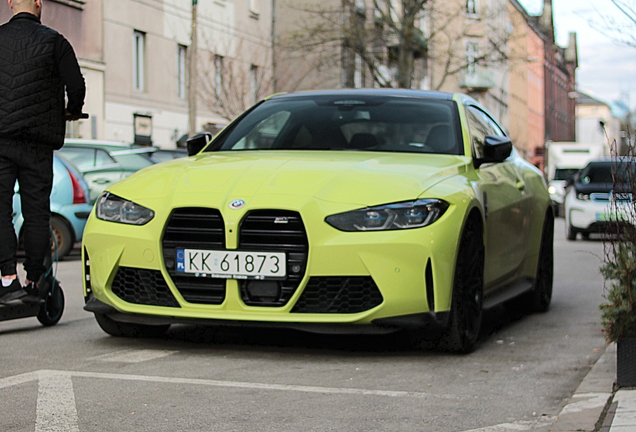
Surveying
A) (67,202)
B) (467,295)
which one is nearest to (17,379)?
(467,295)

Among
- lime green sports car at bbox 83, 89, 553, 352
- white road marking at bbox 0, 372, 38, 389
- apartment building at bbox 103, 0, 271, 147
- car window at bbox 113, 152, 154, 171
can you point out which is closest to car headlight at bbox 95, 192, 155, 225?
lime green sports car at bbox 83, 89, 553, 352

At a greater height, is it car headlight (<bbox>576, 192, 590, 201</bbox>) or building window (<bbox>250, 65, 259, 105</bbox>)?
building window (<bbox>250, 65, 259, 105</bbox>)

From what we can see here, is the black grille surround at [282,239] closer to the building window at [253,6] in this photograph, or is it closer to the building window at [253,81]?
the building window at [253,81]

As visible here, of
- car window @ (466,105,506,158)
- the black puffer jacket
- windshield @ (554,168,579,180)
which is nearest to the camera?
the black puffer jacket

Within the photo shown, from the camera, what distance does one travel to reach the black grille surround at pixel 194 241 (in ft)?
18.9

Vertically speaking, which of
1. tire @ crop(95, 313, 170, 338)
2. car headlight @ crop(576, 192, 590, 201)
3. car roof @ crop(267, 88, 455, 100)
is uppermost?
car roof @ crop(267, 88, 455, 100)

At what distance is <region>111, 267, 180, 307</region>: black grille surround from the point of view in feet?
19.3

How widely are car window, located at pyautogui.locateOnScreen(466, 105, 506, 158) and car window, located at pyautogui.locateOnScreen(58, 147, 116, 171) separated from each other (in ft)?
28.1

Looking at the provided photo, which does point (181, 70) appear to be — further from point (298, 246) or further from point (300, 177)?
point (298, 246)

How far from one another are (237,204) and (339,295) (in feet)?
2.22

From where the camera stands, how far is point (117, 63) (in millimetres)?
28406

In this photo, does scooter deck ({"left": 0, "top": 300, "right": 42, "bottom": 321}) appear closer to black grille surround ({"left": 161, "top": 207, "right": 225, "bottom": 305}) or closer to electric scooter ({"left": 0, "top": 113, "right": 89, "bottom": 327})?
electric scooter ({"left": 0, "top": 113, "right": 89, "bottom": 327})

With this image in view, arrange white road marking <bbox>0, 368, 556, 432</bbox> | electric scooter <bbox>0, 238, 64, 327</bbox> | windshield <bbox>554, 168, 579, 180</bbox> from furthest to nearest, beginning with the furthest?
windshield <bbox>554, 168, 579, 180</bbox>, electric scooter <bbox>0, 238, 64, 327</bbox>, white road marking <bbox>0, 368, 556, 432</bbox>

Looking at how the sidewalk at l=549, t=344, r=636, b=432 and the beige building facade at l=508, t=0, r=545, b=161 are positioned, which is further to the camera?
the beige building facade at l=508, t=0, r=545, b=161
